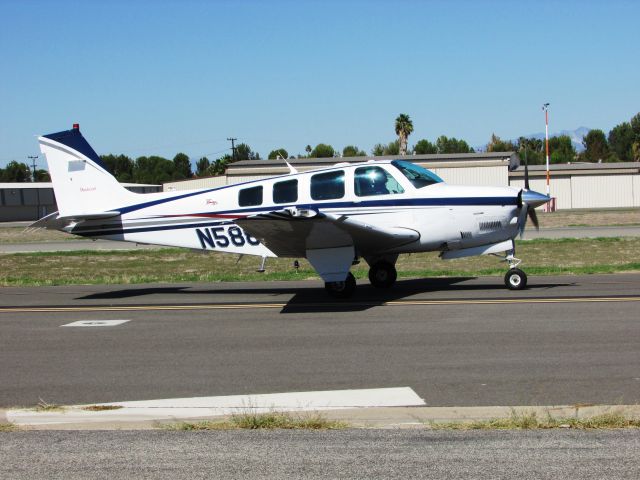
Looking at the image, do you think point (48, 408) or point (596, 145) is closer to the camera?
point (48, 408)


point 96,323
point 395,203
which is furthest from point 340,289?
point 96,323

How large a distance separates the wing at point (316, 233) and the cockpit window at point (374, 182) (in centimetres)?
67

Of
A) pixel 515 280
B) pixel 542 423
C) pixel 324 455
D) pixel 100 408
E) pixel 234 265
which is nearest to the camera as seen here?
pixel 324 455

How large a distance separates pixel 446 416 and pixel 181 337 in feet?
17.3

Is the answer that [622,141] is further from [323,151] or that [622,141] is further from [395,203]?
[395,203]

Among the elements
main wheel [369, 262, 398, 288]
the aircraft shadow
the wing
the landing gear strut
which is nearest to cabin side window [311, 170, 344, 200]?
the wing

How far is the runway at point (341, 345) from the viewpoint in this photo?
23.9 ft

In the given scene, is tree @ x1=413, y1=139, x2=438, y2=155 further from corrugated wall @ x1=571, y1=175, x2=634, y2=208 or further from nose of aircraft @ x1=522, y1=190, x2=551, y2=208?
nose of aircraft @ x1=522, y1=190, x2=551, y2=208

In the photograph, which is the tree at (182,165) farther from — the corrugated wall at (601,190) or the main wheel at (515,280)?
the main wheel at (515,280)

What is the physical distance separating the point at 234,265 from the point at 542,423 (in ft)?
67.5

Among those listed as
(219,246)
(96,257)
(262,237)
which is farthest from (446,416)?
(96,257)

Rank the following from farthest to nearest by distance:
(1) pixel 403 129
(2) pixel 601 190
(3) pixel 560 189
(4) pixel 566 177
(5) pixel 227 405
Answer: (1) pixel 403 129
(2) pixel 601 190
(4) pixel 566 177
(3) pixel 560 189
(5) pixel 227 405

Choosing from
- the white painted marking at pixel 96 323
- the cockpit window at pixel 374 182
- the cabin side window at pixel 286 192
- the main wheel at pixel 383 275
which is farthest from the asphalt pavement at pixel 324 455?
the main wheel at pixel 383 275

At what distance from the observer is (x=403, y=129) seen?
108 m
